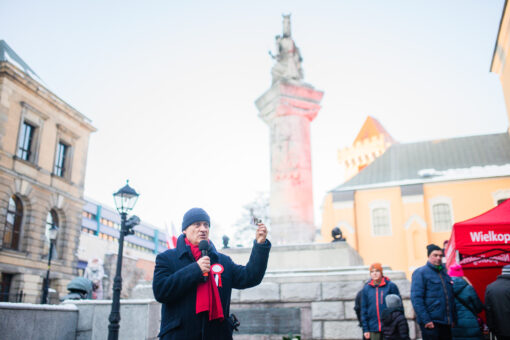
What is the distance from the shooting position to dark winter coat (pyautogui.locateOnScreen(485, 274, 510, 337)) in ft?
21.6

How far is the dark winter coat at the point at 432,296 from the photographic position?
21.0 feet

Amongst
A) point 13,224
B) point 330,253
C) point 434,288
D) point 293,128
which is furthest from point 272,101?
point 13,224

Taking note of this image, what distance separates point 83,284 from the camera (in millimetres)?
8891

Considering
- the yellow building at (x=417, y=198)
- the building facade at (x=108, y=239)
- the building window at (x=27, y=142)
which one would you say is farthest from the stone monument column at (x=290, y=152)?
the building facade at (x=108, y=239)

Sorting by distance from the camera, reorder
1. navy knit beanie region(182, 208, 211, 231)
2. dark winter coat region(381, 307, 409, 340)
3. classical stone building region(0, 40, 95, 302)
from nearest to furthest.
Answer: navy knit beanie region(182, 208, 211, 231) → dark winter coat region(381, 307, 409, 340) → classical stone building region(0, 40, 95, 302)

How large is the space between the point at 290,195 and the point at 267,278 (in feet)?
14.8

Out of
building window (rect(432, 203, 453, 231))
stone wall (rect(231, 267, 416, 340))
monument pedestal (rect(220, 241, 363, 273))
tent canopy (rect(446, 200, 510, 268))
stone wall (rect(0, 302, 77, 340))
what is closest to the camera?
stone wall (rect(0, 302, 77, 340))

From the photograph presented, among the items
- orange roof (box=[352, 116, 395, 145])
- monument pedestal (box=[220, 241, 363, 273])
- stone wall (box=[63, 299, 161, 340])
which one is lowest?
stone wall (box=[63, 299, 161, 340])

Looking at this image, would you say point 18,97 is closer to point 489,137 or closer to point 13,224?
point 13,224

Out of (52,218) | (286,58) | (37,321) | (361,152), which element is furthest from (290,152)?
(361,152)

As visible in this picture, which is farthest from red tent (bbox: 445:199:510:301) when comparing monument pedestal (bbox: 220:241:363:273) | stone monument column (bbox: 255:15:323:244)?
stone monument column (bbox: 255:15:323:244)

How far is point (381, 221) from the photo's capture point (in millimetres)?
35438

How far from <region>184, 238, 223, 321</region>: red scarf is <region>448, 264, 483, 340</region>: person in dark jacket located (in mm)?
4681

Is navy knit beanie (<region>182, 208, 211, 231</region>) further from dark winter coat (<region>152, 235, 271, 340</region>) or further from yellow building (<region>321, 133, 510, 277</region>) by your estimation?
yellow building (<region>321, 133, 510, 277</region>)
